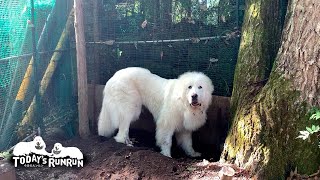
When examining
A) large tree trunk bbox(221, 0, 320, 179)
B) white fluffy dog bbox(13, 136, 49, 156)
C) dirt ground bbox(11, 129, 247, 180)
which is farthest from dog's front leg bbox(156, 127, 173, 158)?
white fluffy dog bbox(13, 136, 49, 156)

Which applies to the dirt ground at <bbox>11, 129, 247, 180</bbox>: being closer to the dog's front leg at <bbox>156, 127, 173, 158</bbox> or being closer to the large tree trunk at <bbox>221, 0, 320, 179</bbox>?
the large tree trunk at <bbox>221, 0, 320, 179</bbox>

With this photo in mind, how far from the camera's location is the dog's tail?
620 cm

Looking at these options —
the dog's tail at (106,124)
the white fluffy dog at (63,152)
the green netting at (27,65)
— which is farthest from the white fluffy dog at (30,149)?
the dog's tail at (106,124)

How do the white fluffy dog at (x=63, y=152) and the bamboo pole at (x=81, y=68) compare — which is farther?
the bamboo pole at (x=81, y=68)

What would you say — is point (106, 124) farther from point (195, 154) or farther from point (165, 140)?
point (195, 154)

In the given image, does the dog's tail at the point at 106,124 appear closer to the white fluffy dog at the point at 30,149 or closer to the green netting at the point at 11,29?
the white fluffy dog at the point at 30,149

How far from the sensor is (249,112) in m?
4.45

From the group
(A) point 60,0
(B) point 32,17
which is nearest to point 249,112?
(B) point 32,17

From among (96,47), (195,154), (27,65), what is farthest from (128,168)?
(96,47)

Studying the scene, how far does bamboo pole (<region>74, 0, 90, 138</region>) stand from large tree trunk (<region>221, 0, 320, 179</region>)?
2.72 metres

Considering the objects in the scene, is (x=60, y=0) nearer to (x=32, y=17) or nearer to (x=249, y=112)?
(x=32, y=17)

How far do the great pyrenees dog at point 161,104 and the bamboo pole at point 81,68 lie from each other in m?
0.30

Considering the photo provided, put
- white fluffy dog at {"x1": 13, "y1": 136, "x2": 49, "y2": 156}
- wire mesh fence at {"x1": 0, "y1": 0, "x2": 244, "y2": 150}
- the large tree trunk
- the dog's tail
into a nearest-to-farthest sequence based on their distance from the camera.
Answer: the large tree trunk
white fluffy dog at {"x1": 13, "y1": 136, "x2": 49, "y2": 156}
wire mesh fence at {"x1": 0, "y1": 0, "x2": 244, "y2": 150}
the dog's tail

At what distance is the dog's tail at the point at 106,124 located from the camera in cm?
620
